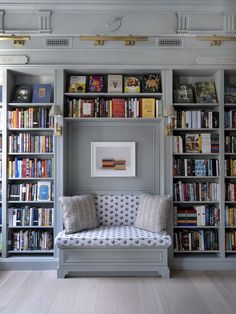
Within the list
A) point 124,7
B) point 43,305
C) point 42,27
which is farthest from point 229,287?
point 42,27

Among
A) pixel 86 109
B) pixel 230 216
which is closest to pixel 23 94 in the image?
pixel 86 109

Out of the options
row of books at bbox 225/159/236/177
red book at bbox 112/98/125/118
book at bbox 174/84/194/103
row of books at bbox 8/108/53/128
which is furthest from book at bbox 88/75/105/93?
row of books at bbox 225/159/236/177

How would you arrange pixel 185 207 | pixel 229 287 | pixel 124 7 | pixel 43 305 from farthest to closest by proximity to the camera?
pixel 185 207 → pixel 124 7 → pixel 229 287 → pixel 43 305

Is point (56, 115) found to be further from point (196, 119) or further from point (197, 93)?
point (197, 93)

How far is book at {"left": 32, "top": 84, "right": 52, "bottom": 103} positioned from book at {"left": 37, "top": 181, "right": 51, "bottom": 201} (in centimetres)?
109

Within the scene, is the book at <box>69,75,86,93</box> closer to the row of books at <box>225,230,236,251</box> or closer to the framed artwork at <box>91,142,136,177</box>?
the framed artwork at <box>91,142,136,177</box>

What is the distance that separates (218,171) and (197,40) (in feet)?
5.49

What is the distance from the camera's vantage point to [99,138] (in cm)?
390

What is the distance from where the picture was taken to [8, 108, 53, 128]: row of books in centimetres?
366

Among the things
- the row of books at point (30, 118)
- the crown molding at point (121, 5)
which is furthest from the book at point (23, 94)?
the crown molding at point (121, 5)

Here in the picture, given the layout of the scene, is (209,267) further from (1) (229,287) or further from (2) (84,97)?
(2) (84,97)

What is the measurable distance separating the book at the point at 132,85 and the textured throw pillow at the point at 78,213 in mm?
1514

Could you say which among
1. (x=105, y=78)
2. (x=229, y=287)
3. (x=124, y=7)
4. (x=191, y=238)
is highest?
(x=124, y=7)

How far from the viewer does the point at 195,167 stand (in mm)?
3693
